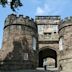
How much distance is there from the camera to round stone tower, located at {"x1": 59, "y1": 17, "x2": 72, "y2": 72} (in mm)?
25453

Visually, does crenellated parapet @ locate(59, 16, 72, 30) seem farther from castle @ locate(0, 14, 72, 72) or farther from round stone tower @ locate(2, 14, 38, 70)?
round stone tower @ locate(2, 14, 38, 70)

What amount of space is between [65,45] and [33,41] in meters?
3.96

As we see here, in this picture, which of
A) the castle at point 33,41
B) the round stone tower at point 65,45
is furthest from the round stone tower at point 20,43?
the round stone tower at point 65,45

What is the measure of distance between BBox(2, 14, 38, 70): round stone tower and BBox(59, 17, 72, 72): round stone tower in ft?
10.1

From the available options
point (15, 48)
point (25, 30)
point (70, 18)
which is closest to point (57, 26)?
point (70, 18)

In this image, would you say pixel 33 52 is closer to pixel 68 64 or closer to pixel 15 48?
pixel 15 48

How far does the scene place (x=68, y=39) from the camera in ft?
86.4

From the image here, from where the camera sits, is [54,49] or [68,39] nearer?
[68,39]

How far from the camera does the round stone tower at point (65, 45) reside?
83.5ft

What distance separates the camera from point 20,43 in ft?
87.0

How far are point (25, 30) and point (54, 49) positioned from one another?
4.43 metres

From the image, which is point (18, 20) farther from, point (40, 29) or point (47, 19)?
point (47, 19)

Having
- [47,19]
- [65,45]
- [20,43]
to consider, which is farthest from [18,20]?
[65,45]

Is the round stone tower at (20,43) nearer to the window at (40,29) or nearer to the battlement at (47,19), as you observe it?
the window at (40,29)
